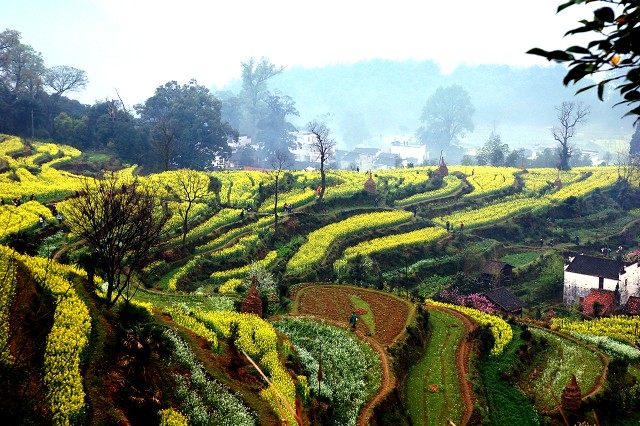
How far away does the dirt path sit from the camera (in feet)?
82.2

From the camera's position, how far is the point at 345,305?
35438mm

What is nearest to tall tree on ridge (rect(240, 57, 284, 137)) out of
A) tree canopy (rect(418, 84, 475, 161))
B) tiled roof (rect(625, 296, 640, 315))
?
tree canopy (rect(418, 84, 475, 161))

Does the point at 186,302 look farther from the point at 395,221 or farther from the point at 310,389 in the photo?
the point at 395,221

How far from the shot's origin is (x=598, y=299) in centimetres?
4581

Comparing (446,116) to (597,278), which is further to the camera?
(446,116)

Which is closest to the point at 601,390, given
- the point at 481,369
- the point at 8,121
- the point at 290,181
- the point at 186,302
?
the point at 481,369

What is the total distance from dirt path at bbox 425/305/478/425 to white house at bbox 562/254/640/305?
743 inches

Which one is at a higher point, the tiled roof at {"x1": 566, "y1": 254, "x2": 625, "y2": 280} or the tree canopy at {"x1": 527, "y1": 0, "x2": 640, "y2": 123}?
the tree canopy at {"x1": 527, "y1": 0, "x2": 640, "y2": 123}

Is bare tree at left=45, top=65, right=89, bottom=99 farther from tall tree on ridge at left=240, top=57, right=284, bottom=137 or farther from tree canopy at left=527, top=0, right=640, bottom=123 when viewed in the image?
tree canopy at left=527, top=0, right=640, bottom=123

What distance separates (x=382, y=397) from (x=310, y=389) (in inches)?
129

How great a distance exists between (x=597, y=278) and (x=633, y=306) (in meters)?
4.91

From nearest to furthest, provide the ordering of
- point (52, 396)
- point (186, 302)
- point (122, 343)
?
point (52, 396) → point (122, 343) → point (186, 302)

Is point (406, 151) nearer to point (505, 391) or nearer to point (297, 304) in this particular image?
point (297, 304)

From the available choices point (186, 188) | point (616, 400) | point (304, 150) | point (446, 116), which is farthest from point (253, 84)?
point (616, 400)
